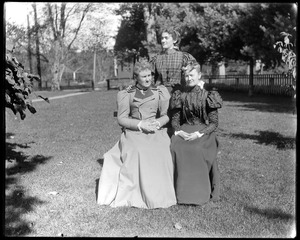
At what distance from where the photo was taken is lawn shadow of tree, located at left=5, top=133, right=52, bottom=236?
3.97 metres

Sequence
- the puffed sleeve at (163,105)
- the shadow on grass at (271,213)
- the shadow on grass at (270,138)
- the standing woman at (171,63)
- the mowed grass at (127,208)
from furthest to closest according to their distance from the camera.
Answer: the shadow on grass at (270,138) → the standing woman at (171,63) → the puffed sleeve at (163,105) → the shadow on grass at (271,213) → the mowed grass at (127,208)

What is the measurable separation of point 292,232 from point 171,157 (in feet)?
5.14

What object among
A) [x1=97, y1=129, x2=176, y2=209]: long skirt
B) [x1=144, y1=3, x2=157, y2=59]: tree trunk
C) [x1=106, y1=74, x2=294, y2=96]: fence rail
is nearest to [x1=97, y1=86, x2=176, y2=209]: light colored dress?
[x1=97, y1=129, x2=176, y2=209]: long skirt

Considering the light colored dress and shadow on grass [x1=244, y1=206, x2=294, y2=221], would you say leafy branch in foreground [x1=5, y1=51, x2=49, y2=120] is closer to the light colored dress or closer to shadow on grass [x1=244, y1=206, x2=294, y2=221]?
the light colored dress

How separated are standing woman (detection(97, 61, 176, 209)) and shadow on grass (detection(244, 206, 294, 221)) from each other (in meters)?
0.88

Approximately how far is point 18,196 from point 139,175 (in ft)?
5.29

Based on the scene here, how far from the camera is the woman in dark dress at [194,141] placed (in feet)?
15.1

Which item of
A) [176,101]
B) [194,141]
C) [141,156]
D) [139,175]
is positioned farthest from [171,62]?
[139,175]

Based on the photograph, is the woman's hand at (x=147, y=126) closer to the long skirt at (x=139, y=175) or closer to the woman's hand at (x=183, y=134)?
the long skirt at (x=139, y=175)

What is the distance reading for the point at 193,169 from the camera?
4598 millimetres

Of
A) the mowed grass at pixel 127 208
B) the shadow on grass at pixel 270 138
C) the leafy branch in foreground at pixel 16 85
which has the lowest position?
the mowed grass at pixel 127 208

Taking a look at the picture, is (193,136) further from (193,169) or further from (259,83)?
(259,83)

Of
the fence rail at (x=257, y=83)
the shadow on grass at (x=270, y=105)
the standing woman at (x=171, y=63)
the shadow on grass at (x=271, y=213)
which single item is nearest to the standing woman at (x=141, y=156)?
the standing woman at (x=171, y=63)

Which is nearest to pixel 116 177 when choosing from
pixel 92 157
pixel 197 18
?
pixel 92 157
